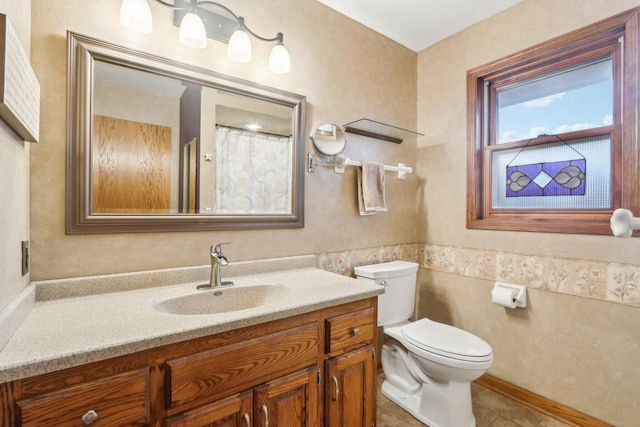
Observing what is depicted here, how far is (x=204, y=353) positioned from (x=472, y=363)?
1.29 metres

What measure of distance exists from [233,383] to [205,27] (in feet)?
5.05

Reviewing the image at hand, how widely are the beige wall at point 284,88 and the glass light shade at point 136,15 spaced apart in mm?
76

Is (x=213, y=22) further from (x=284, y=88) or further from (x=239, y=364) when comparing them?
(x=239, y=364)

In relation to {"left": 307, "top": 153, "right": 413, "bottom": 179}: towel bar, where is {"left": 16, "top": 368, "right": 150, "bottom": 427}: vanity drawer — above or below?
below

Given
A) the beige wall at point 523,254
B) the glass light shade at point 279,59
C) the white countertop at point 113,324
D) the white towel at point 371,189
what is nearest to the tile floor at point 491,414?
the beige wall at point 523,254

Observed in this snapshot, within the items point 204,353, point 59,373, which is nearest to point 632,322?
point 204,353

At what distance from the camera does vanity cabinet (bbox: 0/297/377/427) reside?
75cm

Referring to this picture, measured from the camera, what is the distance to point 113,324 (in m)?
0.92

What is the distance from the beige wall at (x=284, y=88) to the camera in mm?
1167

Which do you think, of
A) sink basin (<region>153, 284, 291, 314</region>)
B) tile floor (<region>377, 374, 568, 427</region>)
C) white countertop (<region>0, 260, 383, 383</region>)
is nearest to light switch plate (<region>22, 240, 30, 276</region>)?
white countertop (<region>0, 260, 383, 383</region>)

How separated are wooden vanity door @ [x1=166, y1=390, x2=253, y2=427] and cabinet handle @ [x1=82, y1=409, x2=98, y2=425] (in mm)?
188

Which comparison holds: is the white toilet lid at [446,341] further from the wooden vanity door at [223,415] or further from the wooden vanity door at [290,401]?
the wooden vanity door at [223,415]

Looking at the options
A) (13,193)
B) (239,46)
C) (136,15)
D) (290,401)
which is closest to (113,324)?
(13,193)

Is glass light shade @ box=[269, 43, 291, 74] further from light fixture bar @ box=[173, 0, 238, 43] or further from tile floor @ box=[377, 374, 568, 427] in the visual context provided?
tile floor @ box=[377, 374, 568, 427]
